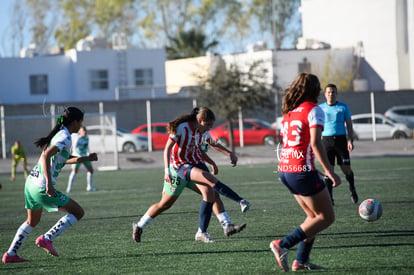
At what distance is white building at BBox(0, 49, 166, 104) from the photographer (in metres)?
52.5

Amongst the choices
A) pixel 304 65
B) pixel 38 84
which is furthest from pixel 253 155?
pixel 38 84

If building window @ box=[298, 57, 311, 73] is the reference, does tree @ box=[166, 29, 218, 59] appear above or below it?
above

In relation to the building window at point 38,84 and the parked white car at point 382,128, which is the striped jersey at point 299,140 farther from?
the building window at point 38,84

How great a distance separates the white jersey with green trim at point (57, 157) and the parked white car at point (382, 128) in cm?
3270

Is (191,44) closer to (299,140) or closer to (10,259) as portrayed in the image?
(10,259)

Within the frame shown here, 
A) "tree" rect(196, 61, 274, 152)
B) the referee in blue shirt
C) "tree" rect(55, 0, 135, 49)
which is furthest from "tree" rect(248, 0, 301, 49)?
the referee in blue shirt

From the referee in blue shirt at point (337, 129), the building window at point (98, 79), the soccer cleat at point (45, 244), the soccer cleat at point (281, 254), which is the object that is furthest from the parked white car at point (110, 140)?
the soccer cleat at point (281, 254)

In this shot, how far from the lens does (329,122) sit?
14141 millimetres

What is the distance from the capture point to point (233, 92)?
38.3 meters

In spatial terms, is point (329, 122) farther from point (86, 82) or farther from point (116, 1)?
point (116, 1)

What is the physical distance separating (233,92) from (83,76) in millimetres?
18594

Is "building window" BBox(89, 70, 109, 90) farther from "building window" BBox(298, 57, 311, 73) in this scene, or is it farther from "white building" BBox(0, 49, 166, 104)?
"building window" BBox(298, 57, 311, 73)

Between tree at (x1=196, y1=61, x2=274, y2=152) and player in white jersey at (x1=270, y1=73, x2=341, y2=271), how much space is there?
1184 inches

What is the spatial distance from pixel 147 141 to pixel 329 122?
25504 millimetres
